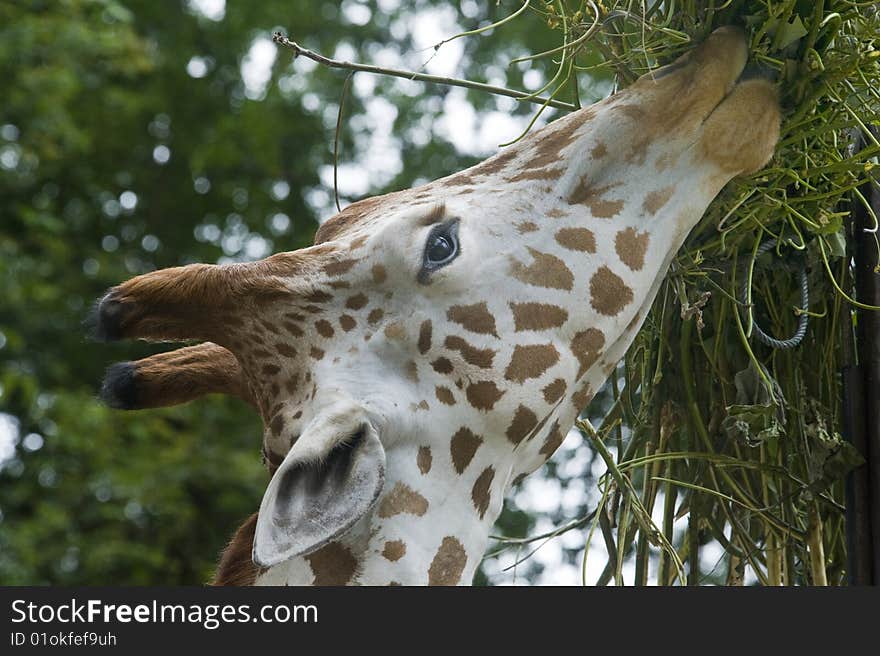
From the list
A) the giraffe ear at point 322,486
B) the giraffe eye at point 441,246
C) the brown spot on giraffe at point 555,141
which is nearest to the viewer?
the giraffe ear at point 322,486

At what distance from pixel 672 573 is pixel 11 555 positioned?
654 centimetres

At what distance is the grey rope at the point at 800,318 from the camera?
2.01m

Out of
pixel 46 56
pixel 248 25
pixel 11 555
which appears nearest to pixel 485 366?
pixel 11 555

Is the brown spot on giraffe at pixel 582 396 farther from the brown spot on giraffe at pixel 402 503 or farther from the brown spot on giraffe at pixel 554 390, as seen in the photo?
the brown spot on giraffe at pixel 402 503

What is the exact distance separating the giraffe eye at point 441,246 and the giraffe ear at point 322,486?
26 centimetres

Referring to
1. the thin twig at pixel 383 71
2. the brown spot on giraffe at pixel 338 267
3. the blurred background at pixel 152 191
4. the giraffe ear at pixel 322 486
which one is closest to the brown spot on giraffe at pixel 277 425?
the giraffe ear at pixel 322 486

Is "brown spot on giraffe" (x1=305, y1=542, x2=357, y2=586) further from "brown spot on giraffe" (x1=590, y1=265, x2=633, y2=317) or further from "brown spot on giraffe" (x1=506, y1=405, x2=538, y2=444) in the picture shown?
"brown spot on giraffe" (x1=590, y1=265, x2=633, y2=317)

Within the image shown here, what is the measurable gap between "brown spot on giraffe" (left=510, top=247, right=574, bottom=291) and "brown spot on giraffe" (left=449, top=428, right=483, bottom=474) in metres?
0.25

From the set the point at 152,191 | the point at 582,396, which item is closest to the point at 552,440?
the point at 582,396

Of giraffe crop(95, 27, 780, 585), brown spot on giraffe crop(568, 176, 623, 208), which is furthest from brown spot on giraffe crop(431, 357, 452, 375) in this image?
brown spot on giraffe crop(568, 176, 623, 208)

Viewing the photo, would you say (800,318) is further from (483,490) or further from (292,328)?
(292,328)

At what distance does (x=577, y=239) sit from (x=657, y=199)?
137 millimetres

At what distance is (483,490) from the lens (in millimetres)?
1787

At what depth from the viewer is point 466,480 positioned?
1.77 m
